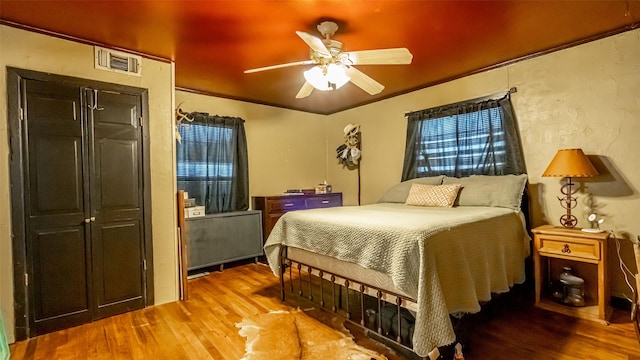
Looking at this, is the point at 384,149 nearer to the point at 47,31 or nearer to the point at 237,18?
the point at 237,18

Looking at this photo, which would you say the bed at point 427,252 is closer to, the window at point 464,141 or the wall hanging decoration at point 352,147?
the window at point 464,141

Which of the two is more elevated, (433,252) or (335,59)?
(335,59)

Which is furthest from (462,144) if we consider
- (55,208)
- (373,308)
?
A: (55,208)

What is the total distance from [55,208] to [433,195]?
330 centimetres

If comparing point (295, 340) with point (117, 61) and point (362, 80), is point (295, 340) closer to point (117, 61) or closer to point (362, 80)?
point (362, 80)

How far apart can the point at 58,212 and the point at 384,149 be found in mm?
3713

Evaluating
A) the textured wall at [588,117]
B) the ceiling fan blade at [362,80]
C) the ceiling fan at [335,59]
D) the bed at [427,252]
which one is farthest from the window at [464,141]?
the ceiling fan at [335,59]

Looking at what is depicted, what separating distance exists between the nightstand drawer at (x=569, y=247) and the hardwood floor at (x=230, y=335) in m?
0.50

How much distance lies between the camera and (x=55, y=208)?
2.38 m

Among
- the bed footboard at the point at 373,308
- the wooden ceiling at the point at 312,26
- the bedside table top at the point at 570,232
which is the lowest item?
the bed footboard at the point at 373,308

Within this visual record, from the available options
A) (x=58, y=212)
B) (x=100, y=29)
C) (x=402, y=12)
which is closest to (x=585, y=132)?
(x=402, y=12)

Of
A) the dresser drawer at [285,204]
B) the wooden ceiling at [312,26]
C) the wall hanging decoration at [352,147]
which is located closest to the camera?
the wooden ceiling at [312,26]

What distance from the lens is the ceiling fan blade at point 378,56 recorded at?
2.14 meters

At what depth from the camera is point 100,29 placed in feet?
7.85
